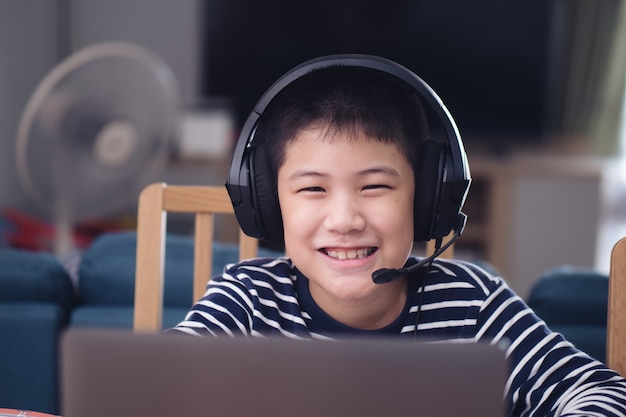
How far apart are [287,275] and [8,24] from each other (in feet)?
11.7

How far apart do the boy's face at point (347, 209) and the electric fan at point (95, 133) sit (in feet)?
7.04

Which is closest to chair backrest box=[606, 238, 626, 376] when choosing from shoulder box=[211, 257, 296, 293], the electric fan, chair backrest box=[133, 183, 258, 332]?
shoulder box=[211, 257, 296, 293]

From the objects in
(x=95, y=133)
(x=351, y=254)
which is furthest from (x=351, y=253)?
(x=95, y=133)

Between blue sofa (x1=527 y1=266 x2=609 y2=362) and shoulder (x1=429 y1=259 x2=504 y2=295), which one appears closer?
shoulder (x1=429 y1=259 x2=504 y2=295)

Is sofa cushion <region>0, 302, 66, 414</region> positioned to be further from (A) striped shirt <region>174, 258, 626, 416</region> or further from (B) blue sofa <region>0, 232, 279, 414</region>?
(A) striped shirt <region>174, 258, 626, 416</region>

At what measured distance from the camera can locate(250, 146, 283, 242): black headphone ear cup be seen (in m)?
0.99

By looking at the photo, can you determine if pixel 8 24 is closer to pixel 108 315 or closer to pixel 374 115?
pixel 108 315

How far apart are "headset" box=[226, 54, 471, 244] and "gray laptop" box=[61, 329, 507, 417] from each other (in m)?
0.42

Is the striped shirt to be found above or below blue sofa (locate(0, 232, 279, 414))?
above

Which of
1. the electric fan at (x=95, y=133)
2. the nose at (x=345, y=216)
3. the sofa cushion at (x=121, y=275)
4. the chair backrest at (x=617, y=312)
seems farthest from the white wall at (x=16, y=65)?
the chair backrest at (x=617, y=312)

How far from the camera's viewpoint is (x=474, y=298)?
104 centimetres

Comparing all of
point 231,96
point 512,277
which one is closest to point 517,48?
point 512,277

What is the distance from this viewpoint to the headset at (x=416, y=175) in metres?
0.91

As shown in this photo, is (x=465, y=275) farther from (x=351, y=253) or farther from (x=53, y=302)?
(x=53, y=302)
